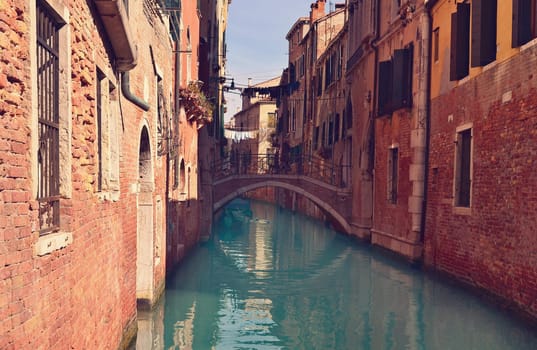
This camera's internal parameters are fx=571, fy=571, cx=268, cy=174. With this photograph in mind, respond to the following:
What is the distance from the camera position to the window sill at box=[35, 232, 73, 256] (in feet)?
10.6

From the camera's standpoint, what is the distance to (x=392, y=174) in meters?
14.8

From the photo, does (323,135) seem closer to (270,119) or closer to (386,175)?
(386,175)

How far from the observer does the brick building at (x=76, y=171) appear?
9.42 ft

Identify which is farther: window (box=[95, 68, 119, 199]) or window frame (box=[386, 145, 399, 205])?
window frame (box=[386, 145, 399, 205])

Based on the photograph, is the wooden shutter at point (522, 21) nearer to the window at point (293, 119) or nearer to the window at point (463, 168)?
the window at point (463, 168)

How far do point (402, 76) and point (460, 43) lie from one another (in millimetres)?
3104

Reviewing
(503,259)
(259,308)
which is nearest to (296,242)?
(259,308)

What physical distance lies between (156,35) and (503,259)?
240 inches

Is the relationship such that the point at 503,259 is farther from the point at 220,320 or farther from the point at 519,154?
the point at 220,320

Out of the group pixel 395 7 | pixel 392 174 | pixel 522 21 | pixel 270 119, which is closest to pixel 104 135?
pixel 522 21

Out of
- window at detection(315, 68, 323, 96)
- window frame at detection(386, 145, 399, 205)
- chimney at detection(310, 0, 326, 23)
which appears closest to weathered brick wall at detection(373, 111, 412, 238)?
window frame at detection(386, 145, 399, 205)

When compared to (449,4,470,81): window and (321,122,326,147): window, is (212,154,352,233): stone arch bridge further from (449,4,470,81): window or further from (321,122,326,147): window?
(449,4,470,81): window

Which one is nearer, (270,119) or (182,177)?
(182,177)

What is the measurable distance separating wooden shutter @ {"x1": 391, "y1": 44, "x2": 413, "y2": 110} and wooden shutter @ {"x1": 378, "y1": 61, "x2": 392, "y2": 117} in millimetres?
823
